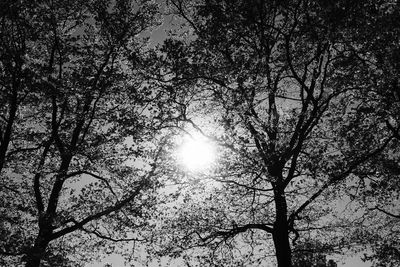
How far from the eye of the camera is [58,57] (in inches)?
807

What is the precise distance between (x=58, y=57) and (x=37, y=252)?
1079 centimetres

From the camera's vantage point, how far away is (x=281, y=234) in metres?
15.7

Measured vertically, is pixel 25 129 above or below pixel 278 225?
above

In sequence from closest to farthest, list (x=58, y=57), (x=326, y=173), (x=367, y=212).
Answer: (x=326, y=173)
(x=367, y=212)
(x=58, y=57)

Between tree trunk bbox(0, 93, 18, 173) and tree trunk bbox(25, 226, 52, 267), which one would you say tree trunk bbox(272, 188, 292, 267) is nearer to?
tree trunk bbox(25, 226, 52, 267)

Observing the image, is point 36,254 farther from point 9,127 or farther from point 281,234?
point 281,234

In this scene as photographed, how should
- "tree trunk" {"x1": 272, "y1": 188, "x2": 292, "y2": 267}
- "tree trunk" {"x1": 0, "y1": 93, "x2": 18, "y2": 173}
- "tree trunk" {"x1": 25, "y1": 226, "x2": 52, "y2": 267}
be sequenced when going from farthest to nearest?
"tree trunk" {"x1": 0, "y1": 93, "x2": 18, "y2": 173}
"tree trunk" {"x1": 272, "y1": 188, "x2": 292, "y2": 267}
"tree trunk" {"x1": 25, "y1": 226, "x2": 52, "y2": 267}

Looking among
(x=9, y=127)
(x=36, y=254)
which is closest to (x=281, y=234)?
(x=36, y=254)

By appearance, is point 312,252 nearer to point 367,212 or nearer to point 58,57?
point 367,212

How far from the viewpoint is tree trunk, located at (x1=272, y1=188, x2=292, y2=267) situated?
1505 centimetres

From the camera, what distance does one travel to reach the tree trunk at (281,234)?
15047 millimetres

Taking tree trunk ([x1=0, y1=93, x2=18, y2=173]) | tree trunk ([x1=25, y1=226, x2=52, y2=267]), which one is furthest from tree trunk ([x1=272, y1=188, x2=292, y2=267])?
tree trunk ([x1=0, y1=93, x2=18, y2=173])

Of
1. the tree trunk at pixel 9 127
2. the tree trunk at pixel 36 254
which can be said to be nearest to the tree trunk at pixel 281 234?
the tree trunk at pixel 36 254

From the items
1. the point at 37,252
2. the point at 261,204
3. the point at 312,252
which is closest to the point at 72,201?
the point at 37,252
